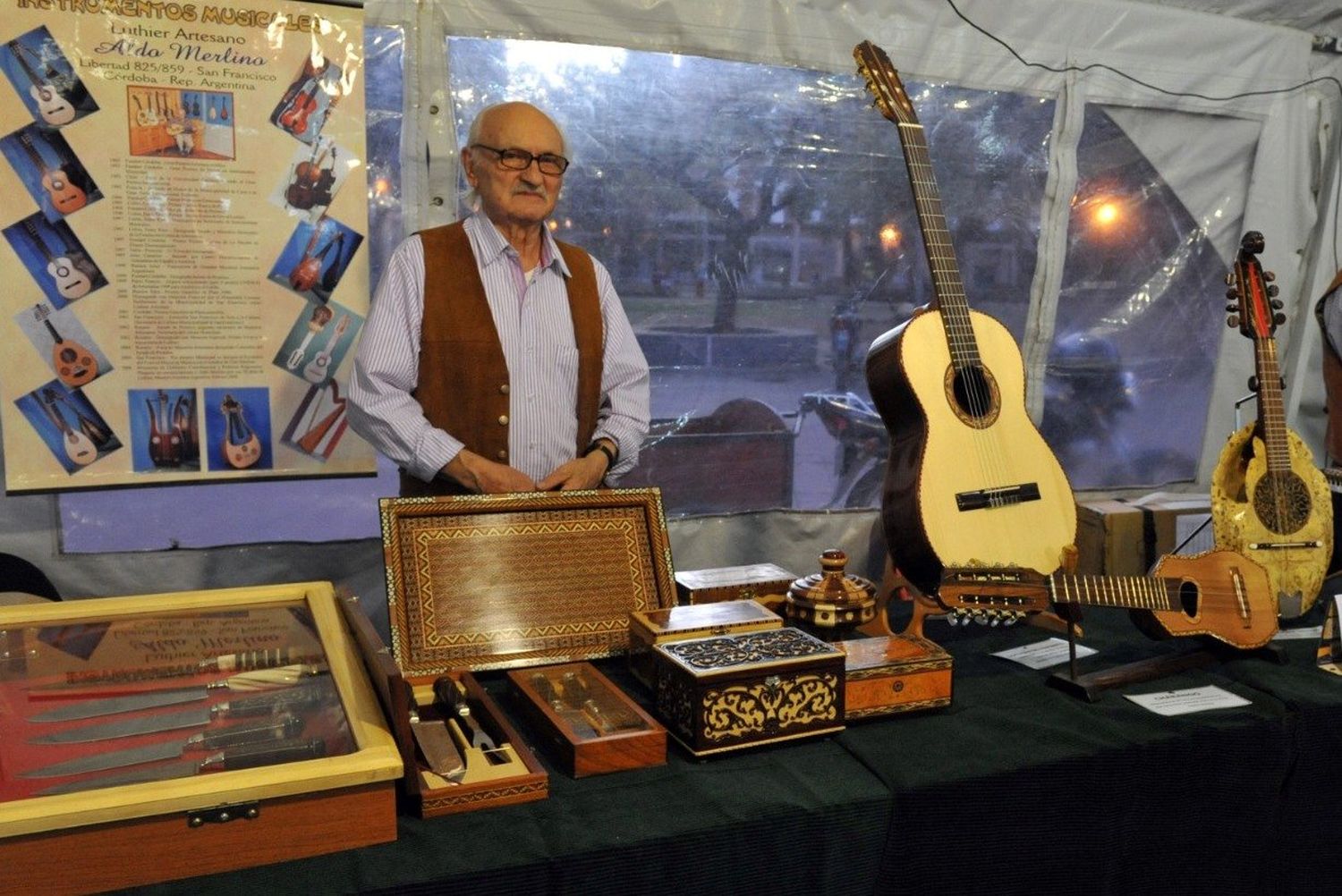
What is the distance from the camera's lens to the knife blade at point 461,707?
140 cm

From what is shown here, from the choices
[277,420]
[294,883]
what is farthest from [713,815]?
[277,420]

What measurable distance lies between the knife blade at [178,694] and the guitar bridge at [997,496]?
4.95 ft

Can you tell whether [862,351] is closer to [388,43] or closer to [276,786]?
[388,43]

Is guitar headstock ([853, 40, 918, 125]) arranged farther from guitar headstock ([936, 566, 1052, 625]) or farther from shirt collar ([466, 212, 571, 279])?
guitar headstock ([936, 566, 1052, 625])

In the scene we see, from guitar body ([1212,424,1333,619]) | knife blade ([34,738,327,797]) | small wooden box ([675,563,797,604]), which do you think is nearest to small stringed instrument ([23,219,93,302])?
small wooden box ([675,563,797,604])

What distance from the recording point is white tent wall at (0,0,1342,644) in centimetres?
282

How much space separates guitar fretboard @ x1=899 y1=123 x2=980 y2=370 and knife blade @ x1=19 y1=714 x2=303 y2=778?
1.74m

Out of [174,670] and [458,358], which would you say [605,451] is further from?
[174,670]

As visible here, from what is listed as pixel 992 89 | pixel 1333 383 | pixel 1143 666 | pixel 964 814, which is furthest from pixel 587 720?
pixel 992 89

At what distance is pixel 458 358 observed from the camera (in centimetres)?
230

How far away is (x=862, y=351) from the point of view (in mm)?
3600

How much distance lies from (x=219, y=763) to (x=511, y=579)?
0.69 m

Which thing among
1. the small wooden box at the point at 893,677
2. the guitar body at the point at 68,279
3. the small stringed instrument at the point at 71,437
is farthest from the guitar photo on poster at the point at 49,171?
the small wooden box at the point at 893,677

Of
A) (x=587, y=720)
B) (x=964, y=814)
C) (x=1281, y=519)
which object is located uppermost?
(x=1281, y=519)
